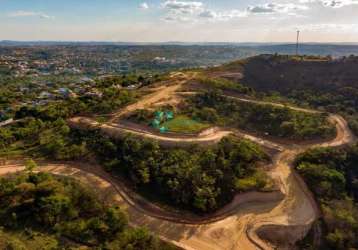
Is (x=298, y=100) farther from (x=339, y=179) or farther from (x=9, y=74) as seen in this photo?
(x=9, y=74)

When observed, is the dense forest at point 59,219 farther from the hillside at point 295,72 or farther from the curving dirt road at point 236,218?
→ the hillside at point 295,72

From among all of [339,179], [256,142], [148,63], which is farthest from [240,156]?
[148,63]

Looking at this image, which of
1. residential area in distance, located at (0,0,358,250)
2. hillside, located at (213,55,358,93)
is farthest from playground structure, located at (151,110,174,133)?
hillside, located at (213,55,358,93)

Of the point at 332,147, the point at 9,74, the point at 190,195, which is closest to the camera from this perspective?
the point at 190,195

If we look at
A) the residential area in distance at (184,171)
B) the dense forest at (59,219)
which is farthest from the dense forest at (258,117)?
the dense forest at (59,219)

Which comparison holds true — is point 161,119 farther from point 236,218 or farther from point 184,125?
point 236,218

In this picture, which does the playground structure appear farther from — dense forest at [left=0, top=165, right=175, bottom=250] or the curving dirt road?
dense forest at [left=0, top=165, right=175, bottom=250]
